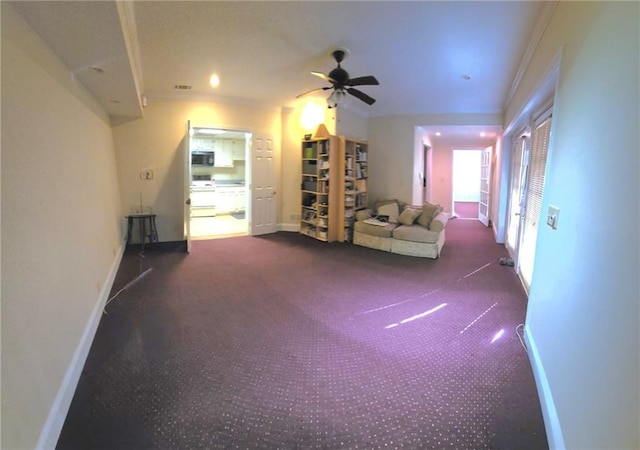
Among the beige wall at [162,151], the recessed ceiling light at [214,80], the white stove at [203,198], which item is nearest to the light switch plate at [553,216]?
the recessed ceiling light at [214,80]

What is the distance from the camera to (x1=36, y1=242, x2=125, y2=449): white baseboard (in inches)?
63.2

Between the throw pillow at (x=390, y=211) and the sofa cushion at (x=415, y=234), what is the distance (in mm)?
727

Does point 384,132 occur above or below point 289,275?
above

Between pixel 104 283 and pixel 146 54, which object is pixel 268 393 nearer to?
pixel 104 283

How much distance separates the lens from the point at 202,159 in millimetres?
8859

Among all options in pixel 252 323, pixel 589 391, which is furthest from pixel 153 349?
pixel 589 391

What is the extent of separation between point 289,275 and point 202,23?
2982 millimetres

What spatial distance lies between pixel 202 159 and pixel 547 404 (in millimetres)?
8788

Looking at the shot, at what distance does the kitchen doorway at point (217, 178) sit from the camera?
8695 mm

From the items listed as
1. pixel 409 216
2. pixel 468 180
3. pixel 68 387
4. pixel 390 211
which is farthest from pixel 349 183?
pixel 468 180

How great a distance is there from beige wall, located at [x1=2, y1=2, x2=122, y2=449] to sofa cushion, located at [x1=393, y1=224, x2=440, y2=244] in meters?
4.21

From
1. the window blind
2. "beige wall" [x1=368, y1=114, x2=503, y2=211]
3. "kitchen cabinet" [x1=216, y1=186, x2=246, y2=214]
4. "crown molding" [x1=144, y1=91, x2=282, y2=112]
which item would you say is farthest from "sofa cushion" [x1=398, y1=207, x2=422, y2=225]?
"kitchen cabinet" [x1=216, y1=186, x2=246, y2=214]

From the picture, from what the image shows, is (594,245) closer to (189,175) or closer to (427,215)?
(427,215)

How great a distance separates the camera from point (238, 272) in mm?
4430
